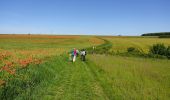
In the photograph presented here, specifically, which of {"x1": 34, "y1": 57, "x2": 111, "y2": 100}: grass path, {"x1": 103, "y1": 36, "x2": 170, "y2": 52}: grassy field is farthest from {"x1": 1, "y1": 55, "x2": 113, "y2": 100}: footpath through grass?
{"x1": 103, "y1": 36, "x2": 170, "y2": 52}: grassy field

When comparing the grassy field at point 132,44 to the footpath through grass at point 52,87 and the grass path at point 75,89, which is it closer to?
the grass path at point 75,89

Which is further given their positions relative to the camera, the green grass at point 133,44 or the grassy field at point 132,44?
the grassy field at point 132,44

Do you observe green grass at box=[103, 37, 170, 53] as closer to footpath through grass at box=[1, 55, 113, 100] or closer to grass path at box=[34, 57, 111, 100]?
grass path at box=[34, 57, 111, 100]

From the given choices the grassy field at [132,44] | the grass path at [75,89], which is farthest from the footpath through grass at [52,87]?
the grassy field at [132,44]

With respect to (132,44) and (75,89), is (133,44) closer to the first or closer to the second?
(132,44)

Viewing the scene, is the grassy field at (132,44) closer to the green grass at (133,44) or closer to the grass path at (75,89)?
the green grass at (133,44)

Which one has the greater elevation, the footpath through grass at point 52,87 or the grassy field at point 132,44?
the footpath through grass at point 52,87

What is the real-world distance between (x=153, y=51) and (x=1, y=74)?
39859mm

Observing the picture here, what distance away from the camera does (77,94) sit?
11.1 metres

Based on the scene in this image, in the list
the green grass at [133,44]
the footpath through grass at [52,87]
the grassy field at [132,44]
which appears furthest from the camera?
the grassy field at [132,44]

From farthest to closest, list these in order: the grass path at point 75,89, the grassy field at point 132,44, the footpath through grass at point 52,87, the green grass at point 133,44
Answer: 1. the grassy field at point 132,44
2. the green grass at point 133,44
3. the grass path at point 75,89
4. the footpath through grass at point 52,87

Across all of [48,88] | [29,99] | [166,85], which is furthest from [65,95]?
[166,85]

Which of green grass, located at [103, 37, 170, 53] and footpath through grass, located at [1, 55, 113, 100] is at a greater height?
footpath through grass, located at [1, 55, 113, 100]

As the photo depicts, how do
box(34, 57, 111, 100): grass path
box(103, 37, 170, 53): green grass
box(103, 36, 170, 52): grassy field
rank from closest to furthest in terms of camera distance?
1. box(34, 57, 111, 100): grass path
2. box(103, 37, 170, 53): green grass
3. box(103, 36, 170, 52): grassy field
